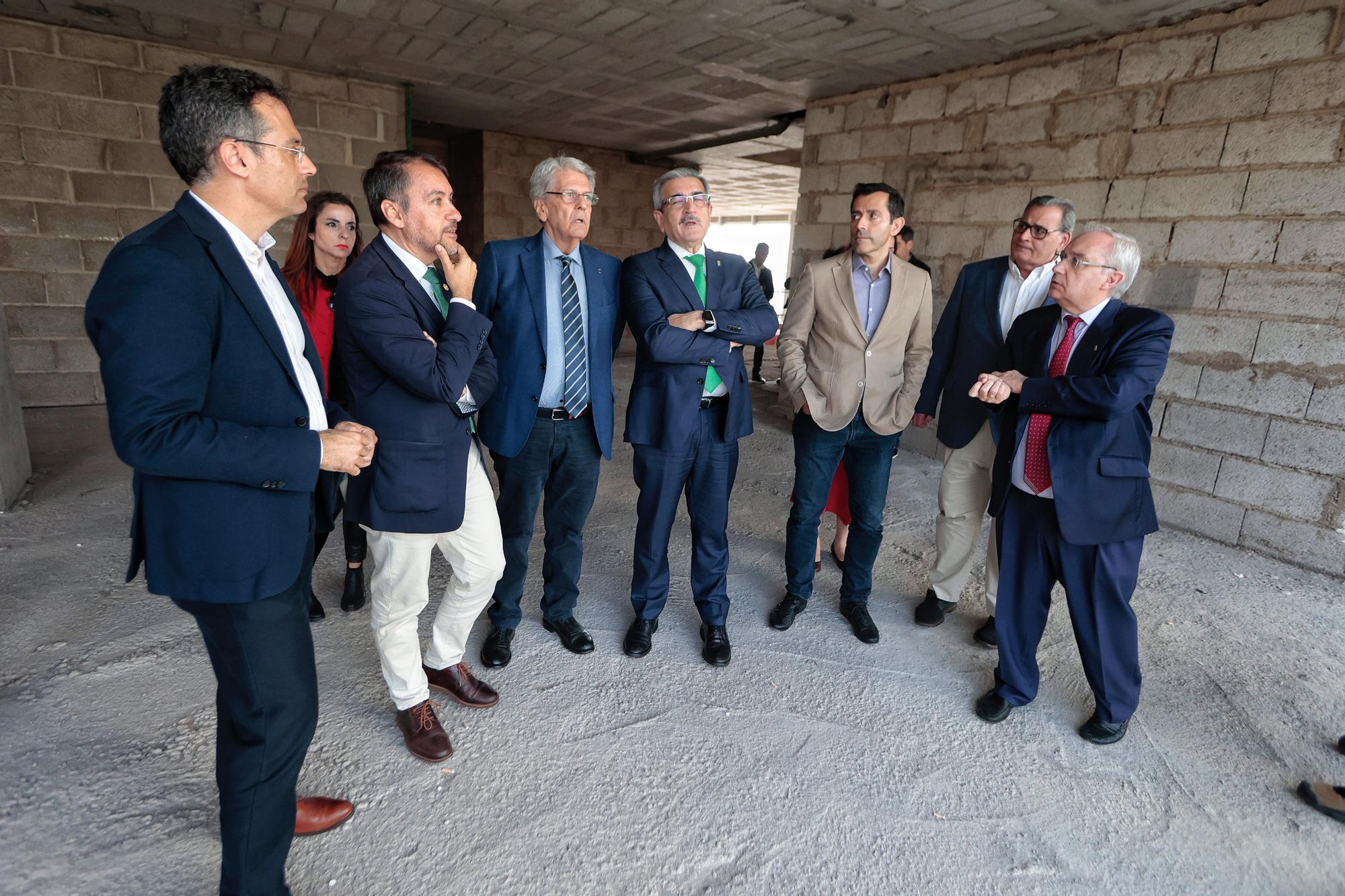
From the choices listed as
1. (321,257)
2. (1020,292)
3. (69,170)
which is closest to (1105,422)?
(1020,292)

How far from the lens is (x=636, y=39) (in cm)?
501

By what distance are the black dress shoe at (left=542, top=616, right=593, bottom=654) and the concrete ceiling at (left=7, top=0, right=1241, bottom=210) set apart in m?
3.74

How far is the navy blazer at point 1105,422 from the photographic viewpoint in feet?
6.57

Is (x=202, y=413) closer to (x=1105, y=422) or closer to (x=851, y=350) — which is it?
(x=851, y=350)

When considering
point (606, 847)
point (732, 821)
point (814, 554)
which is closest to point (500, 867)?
point (606, 847)

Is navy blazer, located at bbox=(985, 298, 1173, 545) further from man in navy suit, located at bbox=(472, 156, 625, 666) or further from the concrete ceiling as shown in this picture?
the concrete ceiling

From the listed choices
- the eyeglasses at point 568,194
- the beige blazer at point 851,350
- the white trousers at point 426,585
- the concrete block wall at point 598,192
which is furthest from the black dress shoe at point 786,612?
the concrete block wall at point 598,192

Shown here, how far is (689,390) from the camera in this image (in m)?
2.43

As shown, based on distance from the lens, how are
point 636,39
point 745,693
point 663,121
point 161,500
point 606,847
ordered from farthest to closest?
point 663,121, point 636,39, point 745,693, point 606,847, point 161,500

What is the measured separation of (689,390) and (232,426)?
4.84 ft

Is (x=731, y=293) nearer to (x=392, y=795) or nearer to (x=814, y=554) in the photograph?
(x=814, y=554)

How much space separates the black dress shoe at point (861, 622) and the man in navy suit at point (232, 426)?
2.03 meters

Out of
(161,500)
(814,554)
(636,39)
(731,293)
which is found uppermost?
(636,39)

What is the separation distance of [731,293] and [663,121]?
234 inches
